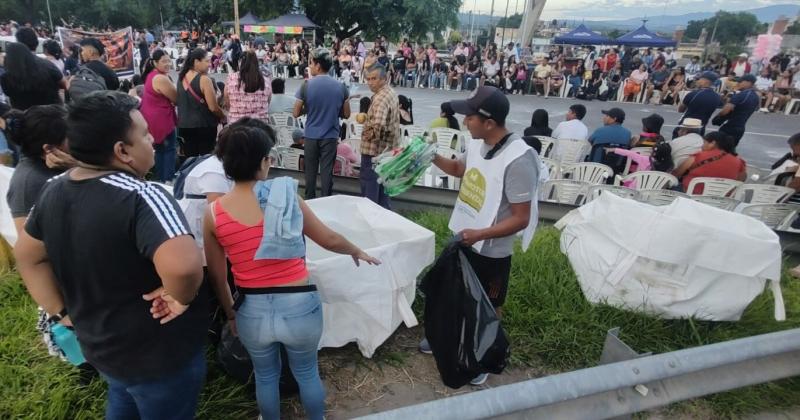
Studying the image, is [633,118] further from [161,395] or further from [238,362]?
[161,395]

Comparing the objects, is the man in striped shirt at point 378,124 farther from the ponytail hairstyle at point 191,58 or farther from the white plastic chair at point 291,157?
the ponytail hairstyle at point 191,58

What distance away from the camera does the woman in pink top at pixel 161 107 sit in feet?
15.6

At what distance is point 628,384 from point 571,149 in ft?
17.9

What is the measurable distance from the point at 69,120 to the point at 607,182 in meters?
5.36

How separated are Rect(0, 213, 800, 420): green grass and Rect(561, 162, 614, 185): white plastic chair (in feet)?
5.73

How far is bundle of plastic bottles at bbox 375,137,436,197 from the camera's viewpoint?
8.51 feet

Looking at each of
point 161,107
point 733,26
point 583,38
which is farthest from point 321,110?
point 733,26

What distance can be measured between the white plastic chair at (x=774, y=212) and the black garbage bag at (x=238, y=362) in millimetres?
4304

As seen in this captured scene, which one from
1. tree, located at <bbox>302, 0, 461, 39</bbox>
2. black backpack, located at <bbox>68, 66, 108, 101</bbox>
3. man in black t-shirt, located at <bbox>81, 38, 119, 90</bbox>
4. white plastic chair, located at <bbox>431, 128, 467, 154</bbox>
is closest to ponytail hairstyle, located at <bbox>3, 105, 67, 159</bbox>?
black backpack, located at <bbox>68, 66, 108, 101</bbox>

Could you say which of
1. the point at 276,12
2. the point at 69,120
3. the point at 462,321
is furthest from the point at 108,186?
the point at 276,12

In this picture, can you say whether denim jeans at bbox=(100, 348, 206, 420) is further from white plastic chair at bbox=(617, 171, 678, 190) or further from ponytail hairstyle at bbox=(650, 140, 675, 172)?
ponytail hairstyle at bbox=(650, 140, 675, 172)

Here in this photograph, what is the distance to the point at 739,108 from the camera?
25.2 ft

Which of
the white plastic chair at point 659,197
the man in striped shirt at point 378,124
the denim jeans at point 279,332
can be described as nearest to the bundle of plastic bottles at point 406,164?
the denim jeans at point 279,332

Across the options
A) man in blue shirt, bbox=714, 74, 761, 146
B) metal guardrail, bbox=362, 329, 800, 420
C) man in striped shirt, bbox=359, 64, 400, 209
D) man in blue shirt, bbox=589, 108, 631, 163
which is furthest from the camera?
man in blue shirt, bbox=714, 74, 761, 146
